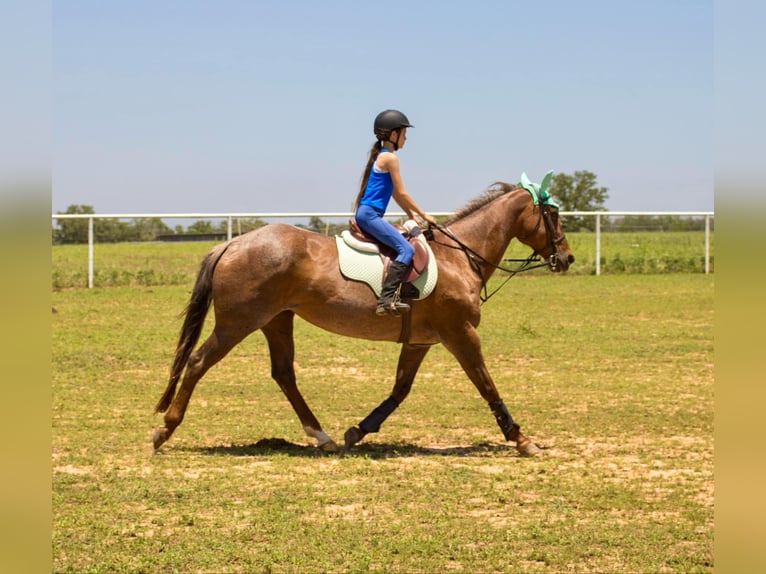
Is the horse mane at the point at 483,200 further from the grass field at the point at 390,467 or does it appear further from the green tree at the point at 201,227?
the green tree at the point at 201,227

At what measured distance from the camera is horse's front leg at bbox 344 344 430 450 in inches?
326

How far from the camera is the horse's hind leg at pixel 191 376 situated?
786cm

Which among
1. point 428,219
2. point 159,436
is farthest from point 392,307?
point 159,436

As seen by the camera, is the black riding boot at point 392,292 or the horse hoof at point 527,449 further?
the horse hoof at point 527,449

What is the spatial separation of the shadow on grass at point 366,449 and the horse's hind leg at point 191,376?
1.32 feet

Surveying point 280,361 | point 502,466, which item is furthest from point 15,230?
point 280,361

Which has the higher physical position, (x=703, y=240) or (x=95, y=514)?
(x=703, y=240)

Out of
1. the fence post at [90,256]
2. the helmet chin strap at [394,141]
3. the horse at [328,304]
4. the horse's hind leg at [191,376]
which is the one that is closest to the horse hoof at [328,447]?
the horse at [328,304]

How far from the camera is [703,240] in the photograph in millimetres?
28828

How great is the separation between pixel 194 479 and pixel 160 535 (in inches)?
57.5

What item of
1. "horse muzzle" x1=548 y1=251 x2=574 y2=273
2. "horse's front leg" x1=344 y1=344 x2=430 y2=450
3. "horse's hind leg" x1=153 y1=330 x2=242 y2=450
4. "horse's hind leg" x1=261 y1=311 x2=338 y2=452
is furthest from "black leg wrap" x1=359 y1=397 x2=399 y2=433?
"horse muzzle" x1=548 y1=251 x2=574 y2=273

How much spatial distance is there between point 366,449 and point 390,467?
2.76 ft

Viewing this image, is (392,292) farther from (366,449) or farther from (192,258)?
(192,258)

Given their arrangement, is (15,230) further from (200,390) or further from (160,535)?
(200,390)
